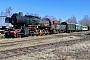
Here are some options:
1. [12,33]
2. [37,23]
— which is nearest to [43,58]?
[12,33]

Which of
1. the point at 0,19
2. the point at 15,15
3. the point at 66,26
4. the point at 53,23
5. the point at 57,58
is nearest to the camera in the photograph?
the point at 57,58

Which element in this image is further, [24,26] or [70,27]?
[70,27]

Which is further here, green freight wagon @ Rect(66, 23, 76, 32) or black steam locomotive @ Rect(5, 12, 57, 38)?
green freight wagon @ Rect(66, 23, 76, 32)

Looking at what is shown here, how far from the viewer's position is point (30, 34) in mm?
25953

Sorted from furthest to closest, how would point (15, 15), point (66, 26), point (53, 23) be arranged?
point (66, 26)
point (53, 23)
point (15, 15)

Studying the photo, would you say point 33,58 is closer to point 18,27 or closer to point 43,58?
point 43,58

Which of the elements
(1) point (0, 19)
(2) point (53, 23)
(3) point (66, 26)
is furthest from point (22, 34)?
(1) point (0, 19)

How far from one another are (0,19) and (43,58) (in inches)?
1813

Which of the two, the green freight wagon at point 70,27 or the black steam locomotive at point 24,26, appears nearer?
the black steam locomotive at point 24,26

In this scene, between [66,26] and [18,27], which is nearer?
[18,27]

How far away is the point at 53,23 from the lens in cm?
3372

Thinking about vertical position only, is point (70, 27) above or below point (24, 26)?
below

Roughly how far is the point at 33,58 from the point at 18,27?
16.4 m

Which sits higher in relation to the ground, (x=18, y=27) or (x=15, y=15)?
(x=15, y=15)
